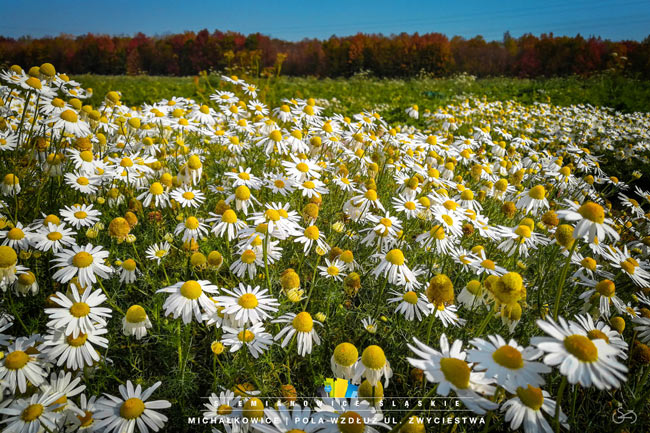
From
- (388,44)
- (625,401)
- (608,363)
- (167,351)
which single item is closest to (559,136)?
(625,401)

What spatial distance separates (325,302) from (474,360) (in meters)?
1.29

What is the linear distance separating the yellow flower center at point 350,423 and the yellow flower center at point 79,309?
117cm

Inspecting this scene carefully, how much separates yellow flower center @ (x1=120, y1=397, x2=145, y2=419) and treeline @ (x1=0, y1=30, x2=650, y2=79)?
26.0 meters

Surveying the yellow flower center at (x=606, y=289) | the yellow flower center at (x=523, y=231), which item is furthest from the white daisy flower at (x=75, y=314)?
the yellow flower center at (x=606, y=289)

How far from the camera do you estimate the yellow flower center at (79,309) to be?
1484mm

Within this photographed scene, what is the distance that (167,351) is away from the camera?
1931 millimetres

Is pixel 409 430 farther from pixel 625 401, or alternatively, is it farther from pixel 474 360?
pixel 625 401

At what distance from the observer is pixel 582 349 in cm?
99

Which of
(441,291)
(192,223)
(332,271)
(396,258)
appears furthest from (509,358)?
(192,223)

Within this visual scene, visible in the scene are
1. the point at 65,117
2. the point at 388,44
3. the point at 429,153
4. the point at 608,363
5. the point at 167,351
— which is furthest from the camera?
the point at 388,44

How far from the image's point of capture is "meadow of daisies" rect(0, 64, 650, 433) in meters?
1.25

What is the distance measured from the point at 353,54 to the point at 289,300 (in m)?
36.1

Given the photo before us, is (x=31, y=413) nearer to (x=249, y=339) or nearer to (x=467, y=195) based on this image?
(x=249, y=339)

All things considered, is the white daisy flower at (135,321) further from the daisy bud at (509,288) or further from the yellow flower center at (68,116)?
the yellow flower center at (68,116)
